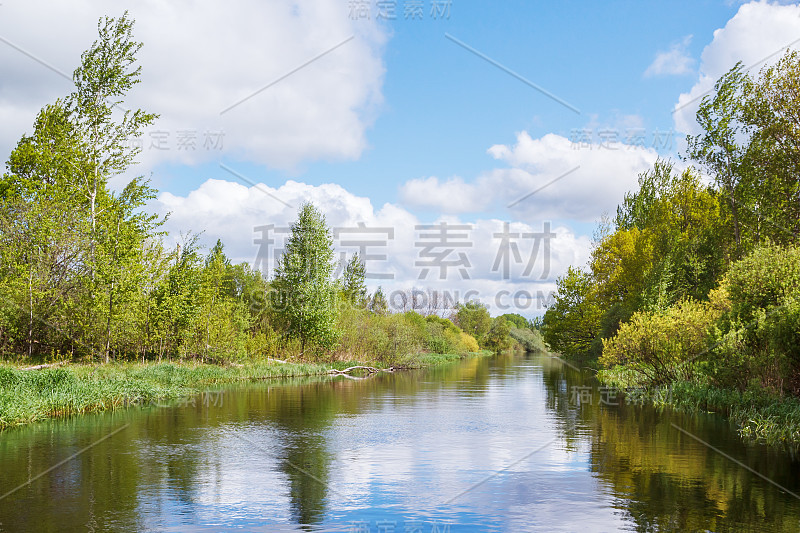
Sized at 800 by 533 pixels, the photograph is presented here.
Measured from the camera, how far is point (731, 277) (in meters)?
24.0

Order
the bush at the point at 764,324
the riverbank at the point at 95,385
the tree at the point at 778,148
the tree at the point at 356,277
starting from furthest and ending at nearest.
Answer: the tree at the point at 356,277 < the tree at the point at 778,148 < the riverbank at the point at 95,385 < the bush at the point at 764,324

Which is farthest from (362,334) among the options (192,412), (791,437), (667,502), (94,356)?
(667,502)

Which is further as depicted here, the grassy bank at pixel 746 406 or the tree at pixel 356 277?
the tree at pixel 356 277

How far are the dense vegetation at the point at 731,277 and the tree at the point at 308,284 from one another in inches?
941

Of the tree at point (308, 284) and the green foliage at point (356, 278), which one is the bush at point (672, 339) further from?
the green foliage at point (356, 278)

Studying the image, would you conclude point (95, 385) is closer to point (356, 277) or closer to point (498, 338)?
point (356, 277)

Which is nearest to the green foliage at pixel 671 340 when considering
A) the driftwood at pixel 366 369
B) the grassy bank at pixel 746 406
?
the grassy bank at pixel 746 406

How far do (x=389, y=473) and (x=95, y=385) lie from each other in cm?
1703

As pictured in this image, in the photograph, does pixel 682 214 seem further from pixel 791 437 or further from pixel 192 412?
pixel 192 412

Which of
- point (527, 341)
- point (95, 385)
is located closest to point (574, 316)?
point (95, 385)

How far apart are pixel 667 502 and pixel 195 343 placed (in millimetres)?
36534

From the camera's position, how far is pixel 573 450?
19.7 m

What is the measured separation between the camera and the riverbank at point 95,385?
23.1 meters

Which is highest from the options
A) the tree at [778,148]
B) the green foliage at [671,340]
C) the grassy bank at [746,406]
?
the tree at [778,148]
